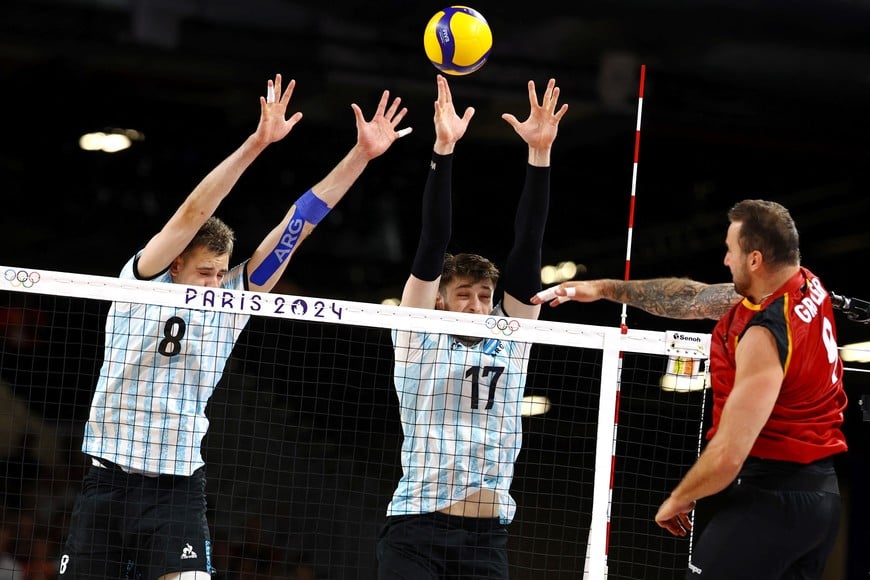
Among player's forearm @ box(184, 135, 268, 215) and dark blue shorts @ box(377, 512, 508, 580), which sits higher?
player's forearm @ box(184, 135, 268, 215)

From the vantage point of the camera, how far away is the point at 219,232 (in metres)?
6.75

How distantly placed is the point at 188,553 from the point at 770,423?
3.15 meters

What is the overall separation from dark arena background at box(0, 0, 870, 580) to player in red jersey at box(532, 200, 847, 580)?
618cm

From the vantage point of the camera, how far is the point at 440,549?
6.21m

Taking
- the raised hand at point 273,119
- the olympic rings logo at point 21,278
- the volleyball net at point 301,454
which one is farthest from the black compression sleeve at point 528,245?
the volleyball net at point 301,454

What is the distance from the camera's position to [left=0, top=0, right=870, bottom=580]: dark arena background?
1188cm

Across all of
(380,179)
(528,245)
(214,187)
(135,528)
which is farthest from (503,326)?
(380,179)

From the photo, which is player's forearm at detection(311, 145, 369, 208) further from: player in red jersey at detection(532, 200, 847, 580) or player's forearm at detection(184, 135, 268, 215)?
player in red jersey at detection(532, 200, 847, 580)

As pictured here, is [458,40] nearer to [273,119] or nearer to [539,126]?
[539,126]

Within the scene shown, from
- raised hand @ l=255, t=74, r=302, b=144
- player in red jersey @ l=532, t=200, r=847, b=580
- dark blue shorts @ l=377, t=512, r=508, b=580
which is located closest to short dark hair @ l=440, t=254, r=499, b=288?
raised hand @ l=255, t=74, r=302, b=144

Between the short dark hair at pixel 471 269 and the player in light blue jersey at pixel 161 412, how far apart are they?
979 mm

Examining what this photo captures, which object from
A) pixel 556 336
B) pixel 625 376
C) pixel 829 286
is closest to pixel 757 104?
pixel 829 286

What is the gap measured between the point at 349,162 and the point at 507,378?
1717mm

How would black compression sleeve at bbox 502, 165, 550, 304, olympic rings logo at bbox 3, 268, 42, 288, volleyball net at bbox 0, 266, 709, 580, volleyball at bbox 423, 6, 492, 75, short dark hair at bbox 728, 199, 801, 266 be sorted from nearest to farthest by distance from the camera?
short dark hair at bbox 728, 199, 801, 266, olympic rings logo at bbox 3, 268, 42, 288, black compression sleeve at bbox 502, 165, 550, 304, volleyball at bbox 423, 6, 492, 75, volleyball net at bbox 0, 266, 709, 580
